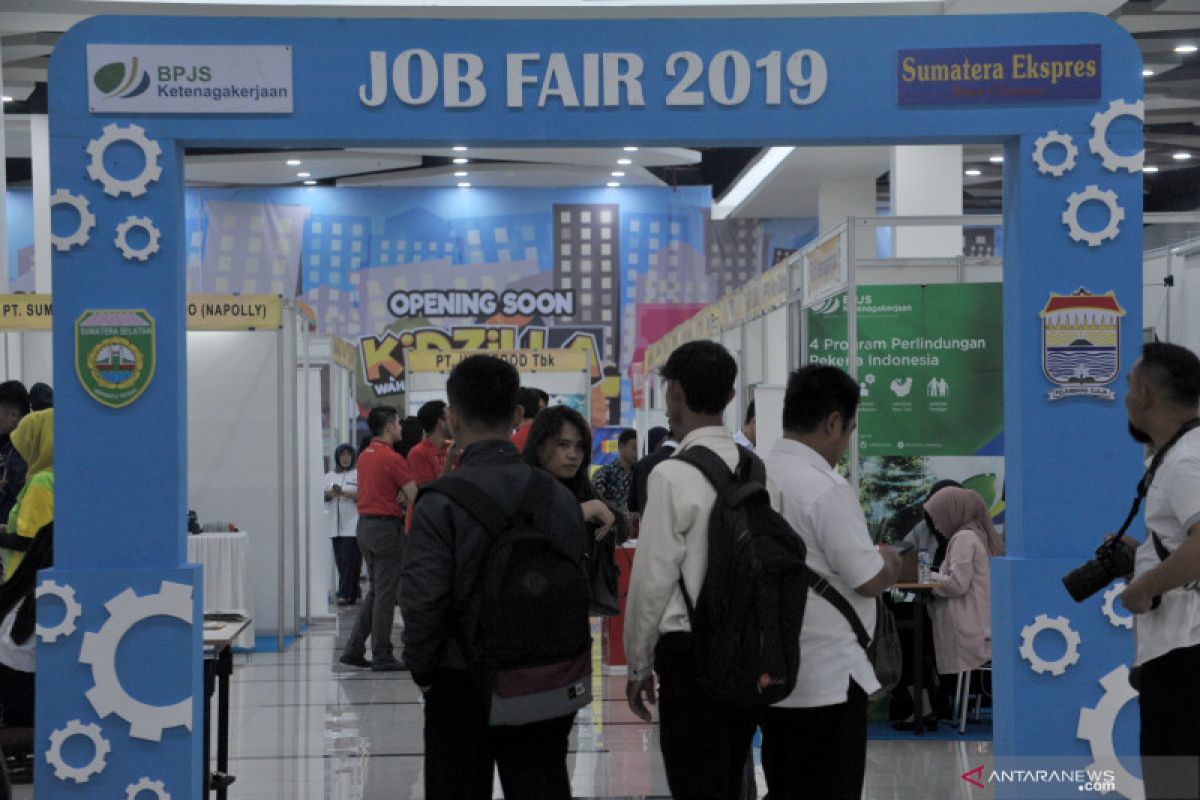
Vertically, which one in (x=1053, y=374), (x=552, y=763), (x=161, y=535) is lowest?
(x=552, y=763)

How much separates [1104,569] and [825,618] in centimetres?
60

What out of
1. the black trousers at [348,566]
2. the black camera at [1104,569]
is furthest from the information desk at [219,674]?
the black trousers at [348,566]

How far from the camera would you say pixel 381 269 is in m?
20.3

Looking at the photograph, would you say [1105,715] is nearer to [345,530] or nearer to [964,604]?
[964,604]

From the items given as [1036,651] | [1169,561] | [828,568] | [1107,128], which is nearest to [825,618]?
[828,568]

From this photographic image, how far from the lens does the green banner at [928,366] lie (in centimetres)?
706

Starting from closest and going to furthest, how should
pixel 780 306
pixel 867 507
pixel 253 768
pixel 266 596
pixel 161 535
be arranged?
1. pixel 161 535
2. pixel 253 768
3. pixel 867 507
4. pixel 780 306
5. pixel 266 596

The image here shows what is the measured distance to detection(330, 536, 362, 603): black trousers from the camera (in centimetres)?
1305

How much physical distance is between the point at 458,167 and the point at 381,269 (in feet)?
6.43

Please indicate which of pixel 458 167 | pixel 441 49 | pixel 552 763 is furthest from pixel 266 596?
pixel 458 167

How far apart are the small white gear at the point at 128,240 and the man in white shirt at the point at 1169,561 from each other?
116 inches

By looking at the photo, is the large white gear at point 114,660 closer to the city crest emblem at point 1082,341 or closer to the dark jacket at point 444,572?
the dark jacket at point 444,572

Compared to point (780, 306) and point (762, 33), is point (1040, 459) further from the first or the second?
point (780, 306)

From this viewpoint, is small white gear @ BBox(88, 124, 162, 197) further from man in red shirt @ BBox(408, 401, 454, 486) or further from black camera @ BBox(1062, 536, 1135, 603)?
man in red shirt @ BBox(408, 401, 454, 486)
